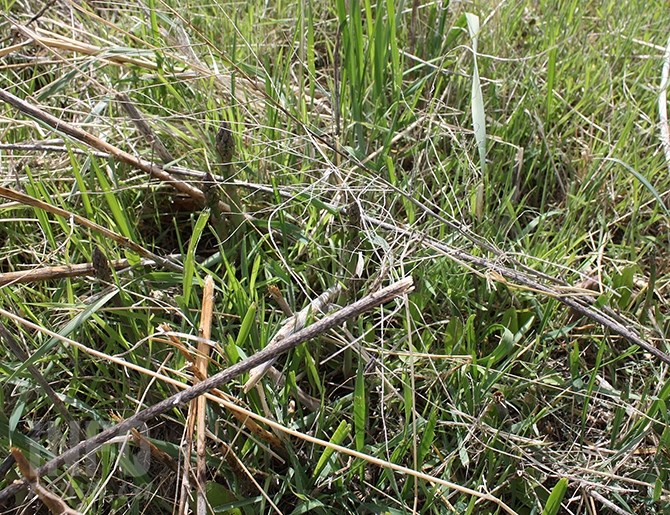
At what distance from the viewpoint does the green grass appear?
1216mm

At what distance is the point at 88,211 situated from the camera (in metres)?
1.35

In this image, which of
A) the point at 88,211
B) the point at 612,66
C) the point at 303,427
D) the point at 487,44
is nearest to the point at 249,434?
the point at 303,427

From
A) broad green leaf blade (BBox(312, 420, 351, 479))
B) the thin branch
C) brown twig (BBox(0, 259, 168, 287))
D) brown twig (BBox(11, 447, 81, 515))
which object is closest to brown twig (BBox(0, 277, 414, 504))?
brown twig (BBox(11, 447, 81, 515))

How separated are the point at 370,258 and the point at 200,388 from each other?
1.68 feet

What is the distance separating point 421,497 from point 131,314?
23.3 inches

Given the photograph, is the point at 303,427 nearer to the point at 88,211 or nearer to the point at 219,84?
the point at 88,211

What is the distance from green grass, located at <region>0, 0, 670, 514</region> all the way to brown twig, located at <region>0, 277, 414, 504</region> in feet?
0.22

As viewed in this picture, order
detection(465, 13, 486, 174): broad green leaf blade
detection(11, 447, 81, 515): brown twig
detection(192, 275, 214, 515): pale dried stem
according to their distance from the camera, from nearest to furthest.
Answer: detection(11, 447, 81, 515): brown twig
detection(192, 275, 214, 515): pale dried stem
detection(465, 13, 486, 174): broad green leaf blade

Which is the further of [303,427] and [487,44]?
[487,44]

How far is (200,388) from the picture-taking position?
1019 millimetres

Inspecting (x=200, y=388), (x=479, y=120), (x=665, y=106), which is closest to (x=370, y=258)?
(x=479, y=120)

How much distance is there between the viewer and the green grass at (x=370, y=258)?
1.22 m

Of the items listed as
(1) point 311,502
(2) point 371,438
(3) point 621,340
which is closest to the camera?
(1) point 311,502

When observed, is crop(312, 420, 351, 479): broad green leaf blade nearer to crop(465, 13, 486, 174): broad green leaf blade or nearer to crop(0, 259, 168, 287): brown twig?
crop(0, 259, 168, 287): brown twig
